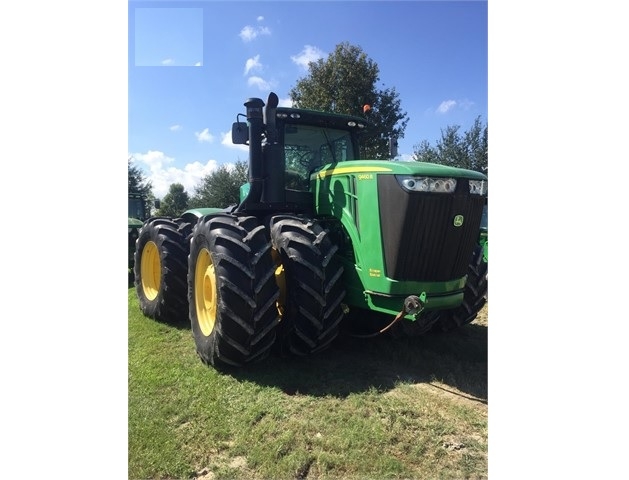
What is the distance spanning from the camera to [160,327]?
206 inches

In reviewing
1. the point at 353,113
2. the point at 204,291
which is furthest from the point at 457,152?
the point at 204,291

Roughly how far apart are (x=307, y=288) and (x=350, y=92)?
20.4 ft

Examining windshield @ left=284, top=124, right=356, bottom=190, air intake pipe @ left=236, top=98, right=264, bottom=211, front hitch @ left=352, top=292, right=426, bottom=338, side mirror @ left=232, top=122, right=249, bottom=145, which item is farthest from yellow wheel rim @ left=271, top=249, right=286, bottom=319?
side mirror @ left=232, top=122, right=249, bottom=145

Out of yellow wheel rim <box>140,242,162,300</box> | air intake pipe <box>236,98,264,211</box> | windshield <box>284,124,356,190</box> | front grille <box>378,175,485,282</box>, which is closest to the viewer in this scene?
front grille <box>378,175,485,282</box>

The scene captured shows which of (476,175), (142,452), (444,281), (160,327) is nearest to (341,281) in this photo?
(444,281)

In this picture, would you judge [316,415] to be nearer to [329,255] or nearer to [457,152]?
[329,255]

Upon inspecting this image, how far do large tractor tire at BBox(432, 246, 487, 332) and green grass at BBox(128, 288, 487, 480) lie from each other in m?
0.31

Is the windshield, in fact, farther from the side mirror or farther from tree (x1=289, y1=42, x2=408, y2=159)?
tree (x1=289, y1=42, x2=408, y2=159)

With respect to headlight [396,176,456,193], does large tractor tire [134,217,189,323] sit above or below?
below

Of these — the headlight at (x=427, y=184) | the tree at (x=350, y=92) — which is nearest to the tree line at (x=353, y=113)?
the tree at (x=350, y=92)

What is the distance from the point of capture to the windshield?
15.2ft

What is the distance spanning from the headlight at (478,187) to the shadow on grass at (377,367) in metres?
1.52
